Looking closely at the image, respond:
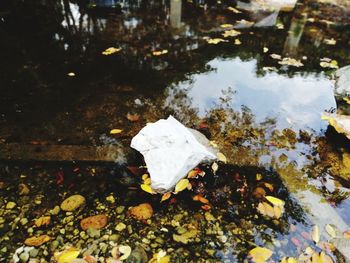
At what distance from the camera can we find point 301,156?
283cm

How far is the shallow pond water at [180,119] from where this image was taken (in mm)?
2115

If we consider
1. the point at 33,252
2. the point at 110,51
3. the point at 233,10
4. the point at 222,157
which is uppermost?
the point at 233,10

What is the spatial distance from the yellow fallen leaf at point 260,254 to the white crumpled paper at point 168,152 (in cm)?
75

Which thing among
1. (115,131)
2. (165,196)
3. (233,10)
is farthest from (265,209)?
(233,10)

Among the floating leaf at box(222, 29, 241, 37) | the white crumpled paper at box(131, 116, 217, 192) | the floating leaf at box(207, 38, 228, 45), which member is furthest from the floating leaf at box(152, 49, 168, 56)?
the white crumpled paper at box(131, 116, 217, 192)

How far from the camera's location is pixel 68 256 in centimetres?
192

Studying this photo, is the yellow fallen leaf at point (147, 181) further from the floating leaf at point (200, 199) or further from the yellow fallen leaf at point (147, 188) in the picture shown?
the floating leaf at point (200, 199)

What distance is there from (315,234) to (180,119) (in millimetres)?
1674

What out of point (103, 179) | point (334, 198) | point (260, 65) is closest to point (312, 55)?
point (260, 65)

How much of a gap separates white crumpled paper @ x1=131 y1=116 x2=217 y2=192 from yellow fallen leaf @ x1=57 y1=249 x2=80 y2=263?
718 mm

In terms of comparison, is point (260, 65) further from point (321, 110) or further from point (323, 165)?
point (323, 165)

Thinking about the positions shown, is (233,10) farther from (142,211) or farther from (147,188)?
(142,211)

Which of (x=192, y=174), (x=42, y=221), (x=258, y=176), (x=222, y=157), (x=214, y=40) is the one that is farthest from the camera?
(x=214, y=40)

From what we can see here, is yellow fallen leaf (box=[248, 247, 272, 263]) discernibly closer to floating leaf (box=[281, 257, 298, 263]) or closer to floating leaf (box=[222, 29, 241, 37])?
floating leaf (box=[281, 257, 298, 263])
